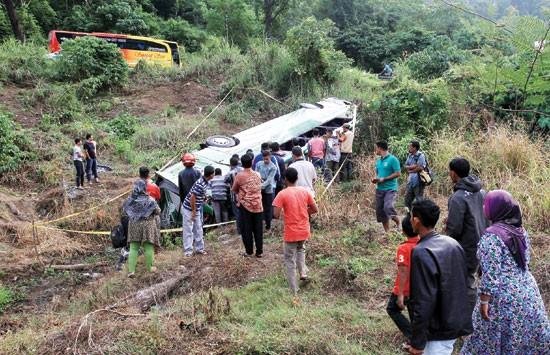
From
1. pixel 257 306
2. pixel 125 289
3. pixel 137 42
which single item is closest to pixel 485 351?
pixel 257 306

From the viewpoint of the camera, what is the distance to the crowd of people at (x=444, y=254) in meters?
3.17

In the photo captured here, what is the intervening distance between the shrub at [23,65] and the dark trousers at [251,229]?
14743 millimetres

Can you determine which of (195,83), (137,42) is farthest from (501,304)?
(137,42)

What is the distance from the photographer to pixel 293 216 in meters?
5.61

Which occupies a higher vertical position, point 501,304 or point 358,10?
point 501,304

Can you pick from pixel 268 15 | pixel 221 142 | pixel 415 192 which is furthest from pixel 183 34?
pixel 415 192

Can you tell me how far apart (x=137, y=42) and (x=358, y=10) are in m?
22.4

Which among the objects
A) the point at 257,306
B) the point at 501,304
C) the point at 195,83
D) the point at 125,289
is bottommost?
the point at 195,83

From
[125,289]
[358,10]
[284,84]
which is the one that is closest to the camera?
[125,289]

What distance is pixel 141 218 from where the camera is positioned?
22.5ft

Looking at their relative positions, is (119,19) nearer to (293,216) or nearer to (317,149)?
(317,149)

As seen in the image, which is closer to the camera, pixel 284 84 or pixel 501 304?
pixel 501 304

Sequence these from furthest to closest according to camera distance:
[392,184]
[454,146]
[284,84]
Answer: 1. [284,84]
2. [454,146]
3. [392,184]

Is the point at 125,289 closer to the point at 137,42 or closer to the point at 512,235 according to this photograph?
the point at 512,235
